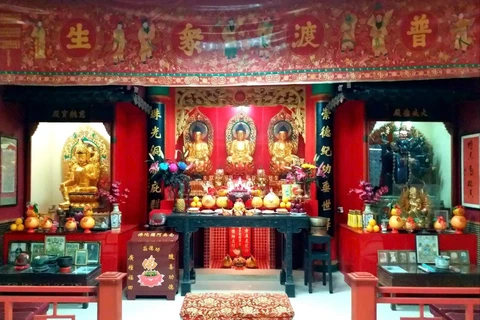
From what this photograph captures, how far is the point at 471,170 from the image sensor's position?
5859mm

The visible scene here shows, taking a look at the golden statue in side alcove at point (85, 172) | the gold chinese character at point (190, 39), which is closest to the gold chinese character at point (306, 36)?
the gold chinese character at point (190, 39)

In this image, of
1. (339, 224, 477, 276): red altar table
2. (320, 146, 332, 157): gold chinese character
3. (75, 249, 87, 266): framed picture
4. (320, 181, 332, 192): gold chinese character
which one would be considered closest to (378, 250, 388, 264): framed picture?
(339, 224, 477, 276): red altar table

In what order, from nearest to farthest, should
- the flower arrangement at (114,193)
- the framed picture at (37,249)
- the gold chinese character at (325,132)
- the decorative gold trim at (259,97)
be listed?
the framed picture at (37,249) → the flower arrangement at (114,193) → the gold chinese character at (325,132) → the decorative gold trim at (259,97)

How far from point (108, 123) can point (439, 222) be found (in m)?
5.09

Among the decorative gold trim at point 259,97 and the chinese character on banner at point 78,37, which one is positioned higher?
the chinese character on banner at point 78,37

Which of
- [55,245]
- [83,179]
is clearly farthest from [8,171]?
[55,245]

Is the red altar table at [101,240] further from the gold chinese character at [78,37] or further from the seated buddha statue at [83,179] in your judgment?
the gold chinese character at [78,37]

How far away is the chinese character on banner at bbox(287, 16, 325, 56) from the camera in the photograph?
4.65 metres

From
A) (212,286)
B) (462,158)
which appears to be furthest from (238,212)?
(462,158)

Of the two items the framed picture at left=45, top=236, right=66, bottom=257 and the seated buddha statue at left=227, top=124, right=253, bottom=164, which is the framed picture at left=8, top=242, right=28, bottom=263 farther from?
the seated buddha statue at left=227, top=124, right=253, bottom=164

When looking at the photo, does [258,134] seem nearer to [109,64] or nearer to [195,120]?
[195,120]

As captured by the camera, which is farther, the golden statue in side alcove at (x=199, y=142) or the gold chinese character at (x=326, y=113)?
the golden statue in side alcove at (x=199, y=142)

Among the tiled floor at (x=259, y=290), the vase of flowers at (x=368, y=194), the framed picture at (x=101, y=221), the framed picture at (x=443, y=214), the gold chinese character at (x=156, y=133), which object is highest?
the gold chinese character at (x=156, y=133)

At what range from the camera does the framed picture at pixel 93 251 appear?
5688 mm
